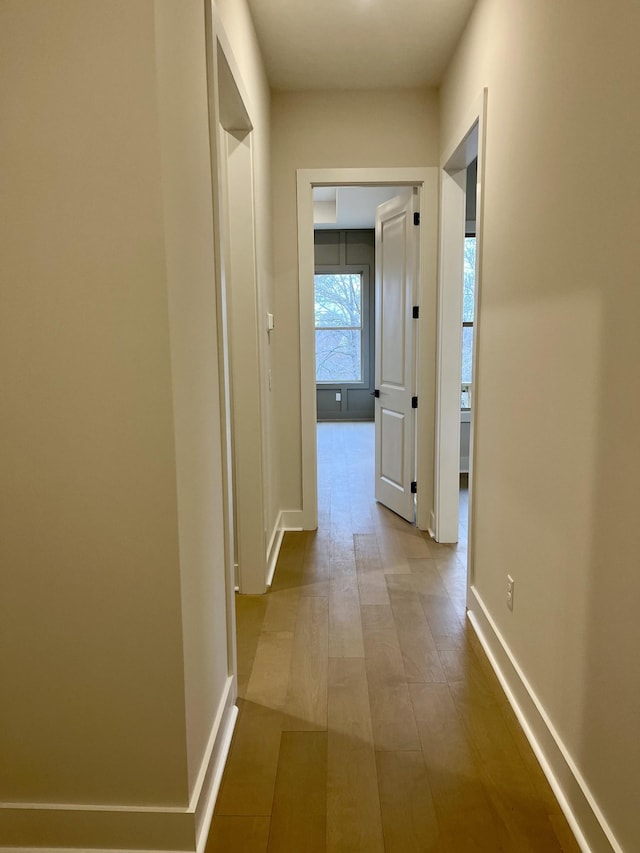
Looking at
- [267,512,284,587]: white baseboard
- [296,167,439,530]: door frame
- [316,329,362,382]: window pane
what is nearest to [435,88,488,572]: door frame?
[296,167,439,530]: door frame

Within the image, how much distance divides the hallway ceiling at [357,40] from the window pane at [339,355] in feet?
19.2

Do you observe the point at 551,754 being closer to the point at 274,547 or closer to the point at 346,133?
the point at 274,547

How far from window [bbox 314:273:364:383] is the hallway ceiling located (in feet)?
18.5

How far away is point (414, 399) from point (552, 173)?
7.25 ft

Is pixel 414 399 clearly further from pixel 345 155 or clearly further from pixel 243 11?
pixel 243 11

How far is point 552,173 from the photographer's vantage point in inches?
67.9

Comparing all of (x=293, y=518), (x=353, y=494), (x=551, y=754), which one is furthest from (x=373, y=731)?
(x=353, y=494)

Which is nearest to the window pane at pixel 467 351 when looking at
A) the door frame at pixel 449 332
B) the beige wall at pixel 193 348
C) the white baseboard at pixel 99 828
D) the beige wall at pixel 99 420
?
the door frame at pixel 449 332

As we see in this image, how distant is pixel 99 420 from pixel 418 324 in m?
2.78

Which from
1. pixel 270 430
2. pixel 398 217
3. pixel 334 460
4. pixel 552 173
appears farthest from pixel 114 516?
pixel 334 460

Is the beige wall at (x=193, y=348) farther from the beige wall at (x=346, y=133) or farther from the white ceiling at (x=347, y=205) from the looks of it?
the white ceiling at (x=347, y=205)

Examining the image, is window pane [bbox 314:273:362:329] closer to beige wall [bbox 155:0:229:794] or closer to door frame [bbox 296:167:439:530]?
door frame [bbox 296:167:439:530]

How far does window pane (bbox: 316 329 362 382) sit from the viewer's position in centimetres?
935

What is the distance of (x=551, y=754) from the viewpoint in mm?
1721
